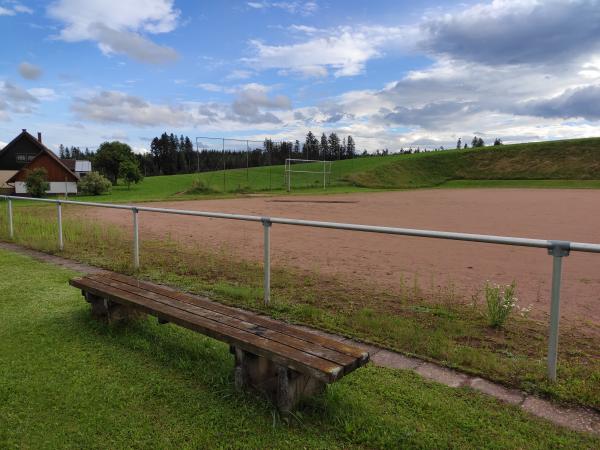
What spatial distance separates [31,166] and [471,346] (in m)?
50.3

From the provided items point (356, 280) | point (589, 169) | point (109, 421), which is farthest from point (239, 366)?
point (589, 169)

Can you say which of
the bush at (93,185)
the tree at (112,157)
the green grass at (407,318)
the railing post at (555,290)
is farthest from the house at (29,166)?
the railing post at (555,290)

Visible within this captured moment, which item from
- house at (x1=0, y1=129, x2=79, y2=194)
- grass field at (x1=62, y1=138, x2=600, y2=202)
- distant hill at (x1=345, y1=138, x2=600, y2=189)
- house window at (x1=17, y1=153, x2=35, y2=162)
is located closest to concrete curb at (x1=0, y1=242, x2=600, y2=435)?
house at (x1=0, y1=129, x2=79, y2=194)

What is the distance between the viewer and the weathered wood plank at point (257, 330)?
8.86 ft

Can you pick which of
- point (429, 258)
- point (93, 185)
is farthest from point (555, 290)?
point (93, 185)

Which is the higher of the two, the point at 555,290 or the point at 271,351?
the point at 555,290

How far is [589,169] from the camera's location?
55.6m

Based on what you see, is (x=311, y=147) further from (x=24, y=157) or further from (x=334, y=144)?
(x=24, y=157)

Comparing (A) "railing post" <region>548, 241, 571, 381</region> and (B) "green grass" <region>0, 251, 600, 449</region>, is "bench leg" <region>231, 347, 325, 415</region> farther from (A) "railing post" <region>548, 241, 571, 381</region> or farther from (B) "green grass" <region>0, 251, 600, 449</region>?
(A) "railing post" <region>548, 241, 571, 381</region>

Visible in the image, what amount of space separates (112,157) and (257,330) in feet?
225

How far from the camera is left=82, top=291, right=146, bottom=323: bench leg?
4.16m

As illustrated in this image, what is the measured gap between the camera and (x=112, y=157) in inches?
2571

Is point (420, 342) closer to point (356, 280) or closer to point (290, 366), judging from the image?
point (290, 366)

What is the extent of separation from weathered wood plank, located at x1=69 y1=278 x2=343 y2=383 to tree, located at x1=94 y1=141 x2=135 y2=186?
6512 centimetres
